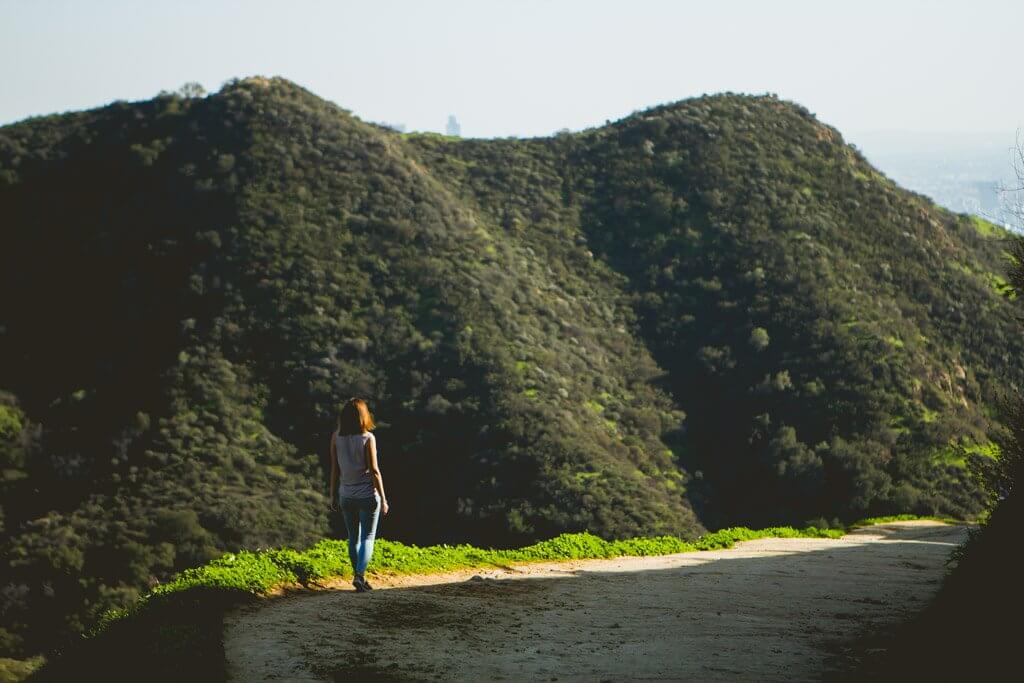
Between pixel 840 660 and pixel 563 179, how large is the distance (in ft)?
150

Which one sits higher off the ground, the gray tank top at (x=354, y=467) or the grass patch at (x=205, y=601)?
the gray tank top at (x=354, y=467)

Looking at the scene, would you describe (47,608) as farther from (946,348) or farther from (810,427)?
(946,348)

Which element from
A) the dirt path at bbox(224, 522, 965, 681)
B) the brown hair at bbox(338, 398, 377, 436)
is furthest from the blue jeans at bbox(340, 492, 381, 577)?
the brown hair at bbox(338, 398, 377, 436)

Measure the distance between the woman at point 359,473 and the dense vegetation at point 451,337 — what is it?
14379 millimetres

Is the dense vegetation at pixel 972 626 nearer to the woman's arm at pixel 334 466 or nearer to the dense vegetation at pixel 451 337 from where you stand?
the woman's arm at pixel 334 466

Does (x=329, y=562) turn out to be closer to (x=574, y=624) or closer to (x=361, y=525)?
(x=361, y=525)

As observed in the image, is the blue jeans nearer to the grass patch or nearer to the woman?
the woman

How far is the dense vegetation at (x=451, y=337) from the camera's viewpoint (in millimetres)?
30469

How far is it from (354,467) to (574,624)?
2.83 m

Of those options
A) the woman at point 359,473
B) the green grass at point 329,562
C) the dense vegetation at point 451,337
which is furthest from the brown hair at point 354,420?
the dense vegetation at point 451,337

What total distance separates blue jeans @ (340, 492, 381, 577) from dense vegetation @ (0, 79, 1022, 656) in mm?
14123

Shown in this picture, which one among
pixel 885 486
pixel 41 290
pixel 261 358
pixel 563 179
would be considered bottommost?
pixel 885 486

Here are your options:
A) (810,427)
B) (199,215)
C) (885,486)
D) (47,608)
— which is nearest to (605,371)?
(810,427)

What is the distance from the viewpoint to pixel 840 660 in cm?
886
